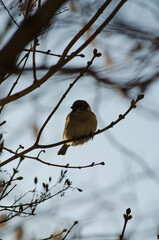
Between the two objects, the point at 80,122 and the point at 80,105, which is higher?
the point at 80,105

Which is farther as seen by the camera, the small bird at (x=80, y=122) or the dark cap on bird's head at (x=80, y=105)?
the dark cap on bird's head at (x=80, y=105)

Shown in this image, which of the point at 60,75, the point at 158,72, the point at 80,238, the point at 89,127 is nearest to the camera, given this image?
Result: the point at 158,72

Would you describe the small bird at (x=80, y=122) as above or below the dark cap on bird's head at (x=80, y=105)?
below

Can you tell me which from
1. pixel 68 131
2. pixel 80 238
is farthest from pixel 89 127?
pixel 80 238

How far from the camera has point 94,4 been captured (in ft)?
7.25

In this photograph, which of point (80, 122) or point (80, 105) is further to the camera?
→ point (80, 105)

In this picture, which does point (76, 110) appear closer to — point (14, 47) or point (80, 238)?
point (80, 238)

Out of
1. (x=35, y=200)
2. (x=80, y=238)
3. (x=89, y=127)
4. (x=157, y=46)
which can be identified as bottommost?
(x=80, y=238)

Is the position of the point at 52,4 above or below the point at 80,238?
above

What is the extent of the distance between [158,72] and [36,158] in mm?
1157

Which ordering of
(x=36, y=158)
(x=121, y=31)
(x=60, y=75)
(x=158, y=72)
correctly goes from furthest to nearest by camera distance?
(x=36, y=158) → (x=121, y=31) → (x=60, y=75) → (x=158, y=72)

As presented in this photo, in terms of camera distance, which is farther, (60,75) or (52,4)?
(60,75)

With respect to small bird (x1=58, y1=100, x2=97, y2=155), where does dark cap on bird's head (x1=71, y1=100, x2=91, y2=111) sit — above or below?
above

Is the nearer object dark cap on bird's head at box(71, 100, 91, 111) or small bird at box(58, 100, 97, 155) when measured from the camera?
small bird at box(58, 100, 97, 155)
